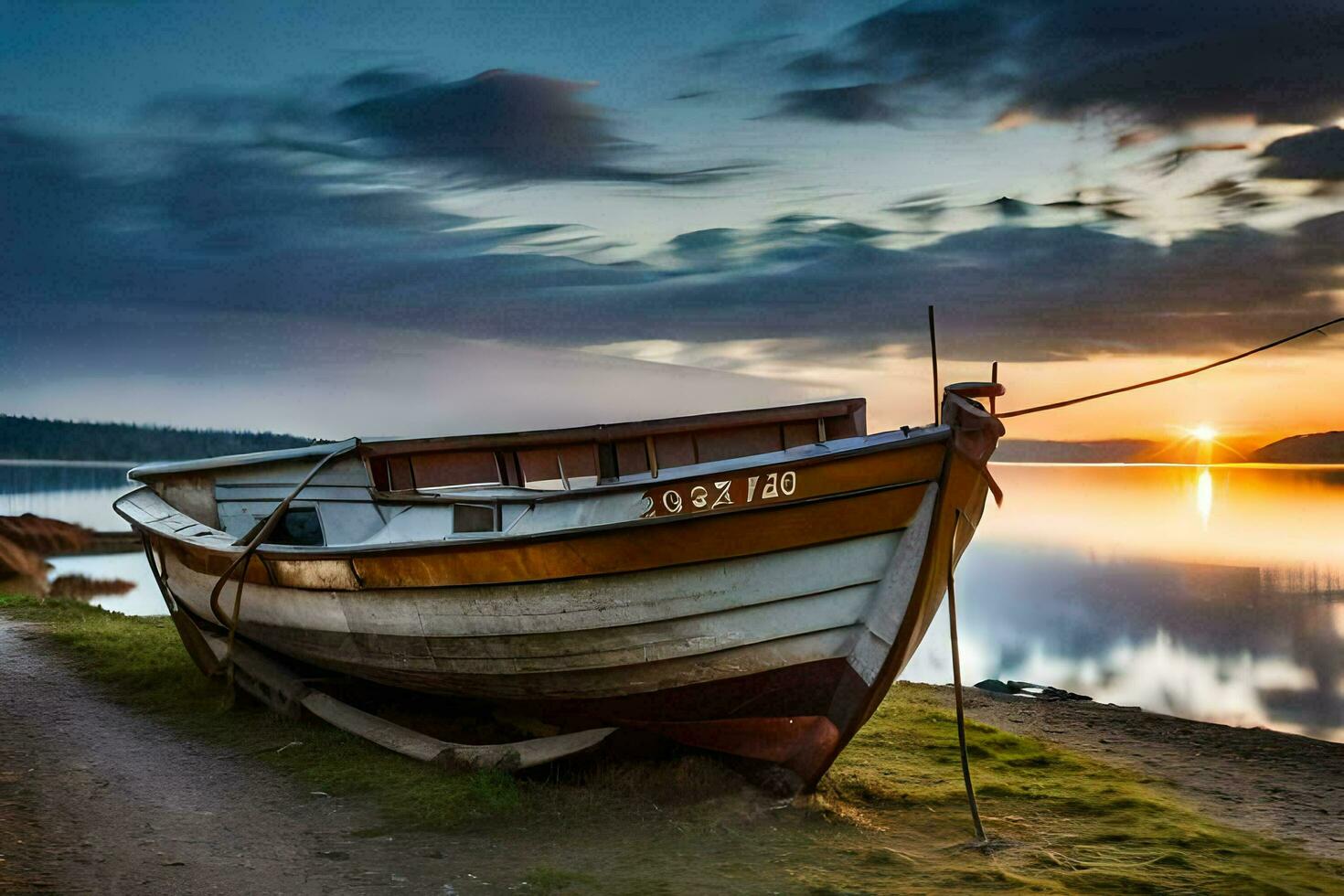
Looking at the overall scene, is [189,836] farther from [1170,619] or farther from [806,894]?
[1170,619]

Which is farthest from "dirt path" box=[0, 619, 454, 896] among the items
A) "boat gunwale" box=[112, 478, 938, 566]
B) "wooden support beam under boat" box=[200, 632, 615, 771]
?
"boat gunwale" box=[112, 478, 938, 566]

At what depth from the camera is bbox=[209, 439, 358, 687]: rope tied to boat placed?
27.7 feet

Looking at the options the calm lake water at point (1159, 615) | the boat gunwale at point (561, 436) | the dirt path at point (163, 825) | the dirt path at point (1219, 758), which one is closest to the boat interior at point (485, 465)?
the boat gunwale at point (561, 436)

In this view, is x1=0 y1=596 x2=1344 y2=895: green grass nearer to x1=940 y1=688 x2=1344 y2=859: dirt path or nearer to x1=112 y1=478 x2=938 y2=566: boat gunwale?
x1=940 y1=688 x2=1344 y2=859: dirt path

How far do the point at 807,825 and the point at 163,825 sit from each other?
3997mm

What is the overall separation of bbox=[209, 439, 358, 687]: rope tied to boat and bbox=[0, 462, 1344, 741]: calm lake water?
36.3 ft

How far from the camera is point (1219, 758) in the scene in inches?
367

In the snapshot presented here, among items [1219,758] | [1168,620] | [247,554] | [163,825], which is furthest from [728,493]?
[1168,620]

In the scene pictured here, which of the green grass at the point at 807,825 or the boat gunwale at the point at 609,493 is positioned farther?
the boat gunwale at the point at 609,493

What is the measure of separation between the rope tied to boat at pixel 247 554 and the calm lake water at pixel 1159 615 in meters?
11.1

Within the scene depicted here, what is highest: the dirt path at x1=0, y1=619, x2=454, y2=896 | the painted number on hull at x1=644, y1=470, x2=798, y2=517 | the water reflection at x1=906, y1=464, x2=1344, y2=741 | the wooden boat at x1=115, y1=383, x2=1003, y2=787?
the painted number on hull at x1=644, y1=470, x2=798, y2=517

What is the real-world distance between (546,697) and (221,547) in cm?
382

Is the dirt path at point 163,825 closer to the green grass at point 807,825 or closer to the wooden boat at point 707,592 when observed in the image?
the green grass at point 807,825

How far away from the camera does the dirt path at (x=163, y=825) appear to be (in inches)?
204
